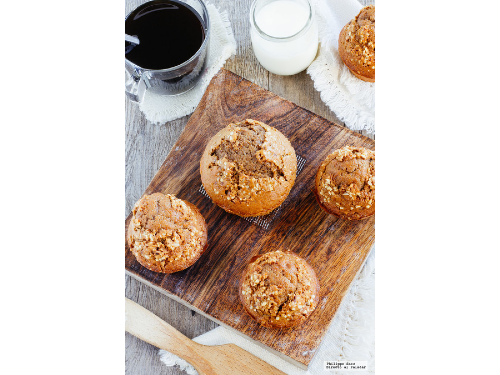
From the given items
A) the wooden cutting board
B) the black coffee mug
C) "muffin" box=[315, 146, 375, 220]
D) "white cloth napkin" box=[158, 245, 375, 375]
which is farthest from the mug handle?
"white cloth napkin" box=[158, 245, 375, 375]

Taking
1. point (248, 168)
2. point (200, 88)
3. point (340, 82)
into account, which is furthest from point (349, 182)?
point (200, 88)

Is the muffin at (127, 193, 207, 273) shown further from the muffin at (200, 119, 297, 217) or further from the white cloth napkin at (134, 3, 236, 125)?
the white cloth napkin at (134, 3, 236, 125)

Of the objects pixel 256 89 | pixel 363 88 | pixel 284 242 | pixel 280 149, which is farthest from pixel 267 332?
pixel 363 88

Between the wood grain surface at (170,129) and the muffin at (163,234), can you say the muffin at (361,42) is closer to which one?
the wood grain surface at (170,129)

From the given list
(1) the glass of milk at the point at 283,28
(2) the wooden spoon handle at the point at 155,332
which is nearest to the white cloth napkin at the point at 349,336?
(2) the wooden spoon handle at the point at 155,332

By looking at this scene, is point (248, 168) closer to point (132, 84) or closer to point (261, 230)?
point (261, 230)

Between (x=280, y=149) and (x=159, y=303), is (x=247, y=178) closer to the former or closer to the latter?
(x=280, y=149)
